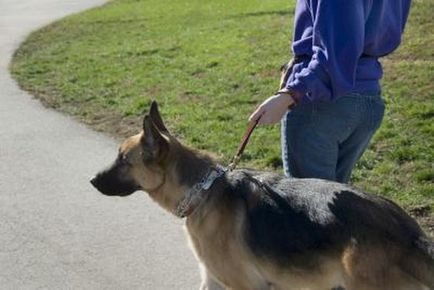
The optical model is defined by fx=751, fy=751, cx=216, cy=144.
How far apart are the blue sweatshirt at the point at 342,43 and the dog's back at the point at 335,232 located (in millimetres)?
528

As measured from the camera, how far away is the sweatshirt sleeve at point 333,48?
342 cm

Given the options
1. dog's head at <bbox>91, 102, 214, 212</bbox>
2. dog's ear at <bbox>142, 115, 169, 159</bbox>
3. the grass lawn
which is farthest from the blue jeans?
the grass lawn

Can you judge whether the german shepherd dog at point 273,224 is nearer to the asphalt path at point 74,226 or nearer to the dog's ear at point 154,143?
the dog's ear at point 154,143

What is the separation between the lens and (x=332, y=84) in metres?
3.48

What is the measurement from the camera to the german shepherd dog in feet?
11.7

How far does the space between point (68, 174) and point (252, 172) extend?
3.66 m

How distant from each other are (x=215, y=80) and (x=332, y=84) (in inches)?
300

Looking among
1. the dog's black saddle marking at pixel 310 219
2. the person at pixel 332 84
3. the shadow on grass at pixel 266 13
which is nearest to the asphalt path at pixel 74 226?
the dog's black saddle marking at pixel 310 219

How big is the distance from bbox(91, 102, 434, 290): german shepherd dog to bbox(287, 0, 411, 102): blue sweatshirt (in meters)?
0.56

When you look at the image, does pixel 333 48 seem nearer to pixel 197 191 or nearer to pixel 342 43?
pixel 342 43

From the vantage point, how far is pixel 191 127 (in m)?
8.71

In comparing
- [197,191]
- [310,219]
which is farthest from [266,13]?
[310,219]

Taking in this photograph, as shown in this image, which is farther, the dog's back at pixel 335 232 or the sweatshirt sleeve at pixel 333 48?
the dog's back at pixel 335 232

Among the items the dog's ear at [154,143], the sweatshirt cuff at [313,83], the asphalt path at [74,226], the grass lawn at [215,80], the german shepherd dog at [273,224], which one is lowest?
the grass lawn at [215,80]
